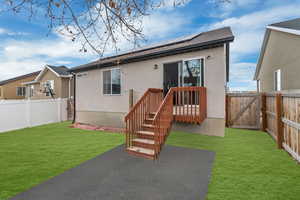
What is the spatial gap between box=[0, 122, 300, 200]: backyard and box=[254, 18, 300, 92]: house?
380 centimetres

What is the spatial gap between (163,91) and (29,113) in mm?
8537

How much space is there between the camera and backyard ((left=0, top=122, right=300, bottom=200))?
2.66 meters

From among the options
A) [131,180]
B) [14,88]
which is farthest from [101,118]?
[14,88]

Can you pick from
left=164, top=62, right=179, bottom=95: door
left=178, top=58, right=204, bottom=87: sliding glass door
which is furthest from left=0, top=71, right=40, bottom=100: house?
left=178, top=58, right=204, bottom=87: sliding glass door

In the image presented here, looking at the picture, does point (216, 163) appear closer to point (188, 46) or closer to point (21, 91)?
point (188, 46)

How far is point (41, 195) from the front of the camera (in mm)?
2596

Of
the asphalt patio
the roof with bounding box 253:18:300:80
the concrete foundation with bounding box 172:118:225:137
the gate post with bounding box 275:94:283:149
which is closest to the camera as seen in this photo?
the asphalt patio

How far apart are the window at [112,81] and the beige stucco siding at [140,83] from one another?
23cm

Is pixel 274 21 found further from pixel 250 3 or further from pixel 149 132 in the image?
pixel 149 132

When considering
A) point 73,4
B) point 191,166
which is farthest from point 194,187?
point 73,4

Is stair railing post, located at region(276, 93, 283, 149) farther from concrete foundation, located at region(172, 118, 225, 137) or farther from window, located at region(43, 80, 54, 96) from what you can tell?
window, located at region(43, 80, 54, 96)

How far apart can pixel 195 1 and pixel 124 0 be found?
3113 mm

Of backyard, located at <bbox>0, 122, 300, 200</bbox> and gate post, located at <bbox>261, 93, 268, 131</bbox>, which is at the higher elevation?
gate post, located at <bbox>261, 93, 268, 131</bbox>

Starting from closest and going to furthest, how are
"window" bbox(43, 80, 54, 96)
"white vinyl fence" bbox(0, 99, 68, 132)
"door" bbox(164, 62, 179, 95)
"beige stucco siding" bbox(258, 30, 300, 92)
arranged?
"door" bbox(164, 62, 179, 95) < "beige stucco siding" bbox(258, 30, 300, 92) < "white vinyl fence" bbox(0, 99, 68, 132) < "window" bbox(43, 80, 54, 96)
